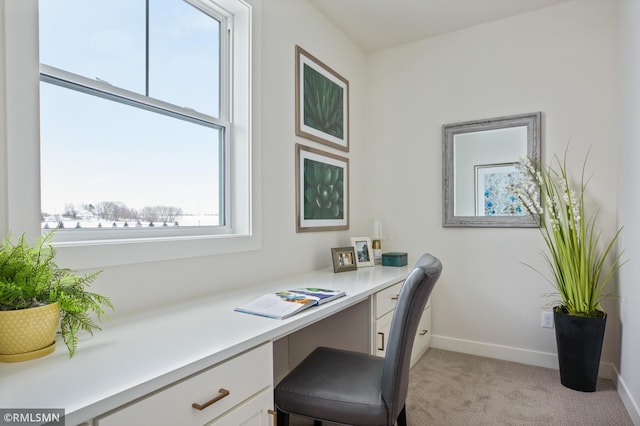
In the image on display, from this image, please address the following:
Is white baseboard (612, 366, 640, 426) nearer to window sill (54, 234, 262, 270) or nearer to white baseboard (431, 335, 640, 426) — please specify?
white baseboard (431, 335, 640, 426)

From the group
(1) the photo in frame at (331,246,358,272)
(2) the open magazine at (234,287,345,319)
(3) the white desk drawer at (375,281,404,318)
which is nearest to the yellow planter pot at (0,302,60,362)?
(2) the open magazine at (234,287,345,319)

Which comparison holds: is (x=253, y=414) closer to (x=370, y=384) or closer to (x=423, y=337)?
(x=370, y=384)

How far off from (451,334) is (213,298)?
81.6 inches

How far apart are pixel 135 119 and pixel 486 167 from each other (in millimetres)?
2377

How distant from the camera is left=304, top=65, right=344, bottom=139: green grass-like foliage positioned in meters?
2.51

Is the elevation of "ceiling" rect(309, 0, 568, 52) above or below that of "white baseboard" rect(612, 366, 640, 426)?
above

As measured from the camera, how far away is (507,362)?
8.80ft

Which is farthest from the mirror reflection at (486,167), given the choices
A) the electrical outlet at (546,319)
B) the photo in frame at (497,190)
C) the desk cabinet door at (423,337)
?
the desk cabinet door at (423,337)

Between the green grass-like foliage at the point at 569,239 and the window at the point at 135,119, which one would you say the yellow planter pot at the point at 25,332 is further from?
the green grass-like foliage at the point at 569,239

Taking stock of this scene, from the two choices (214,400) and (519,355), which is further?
(519,355)

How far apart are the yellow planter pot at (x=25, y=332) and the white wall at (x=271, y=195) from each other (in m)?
0.32

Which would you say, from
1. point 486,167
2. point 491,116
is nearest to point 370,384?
point 486,167

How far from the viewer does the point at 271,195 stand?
86.4 inches

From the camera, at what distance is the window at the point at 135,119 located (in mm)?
1343
